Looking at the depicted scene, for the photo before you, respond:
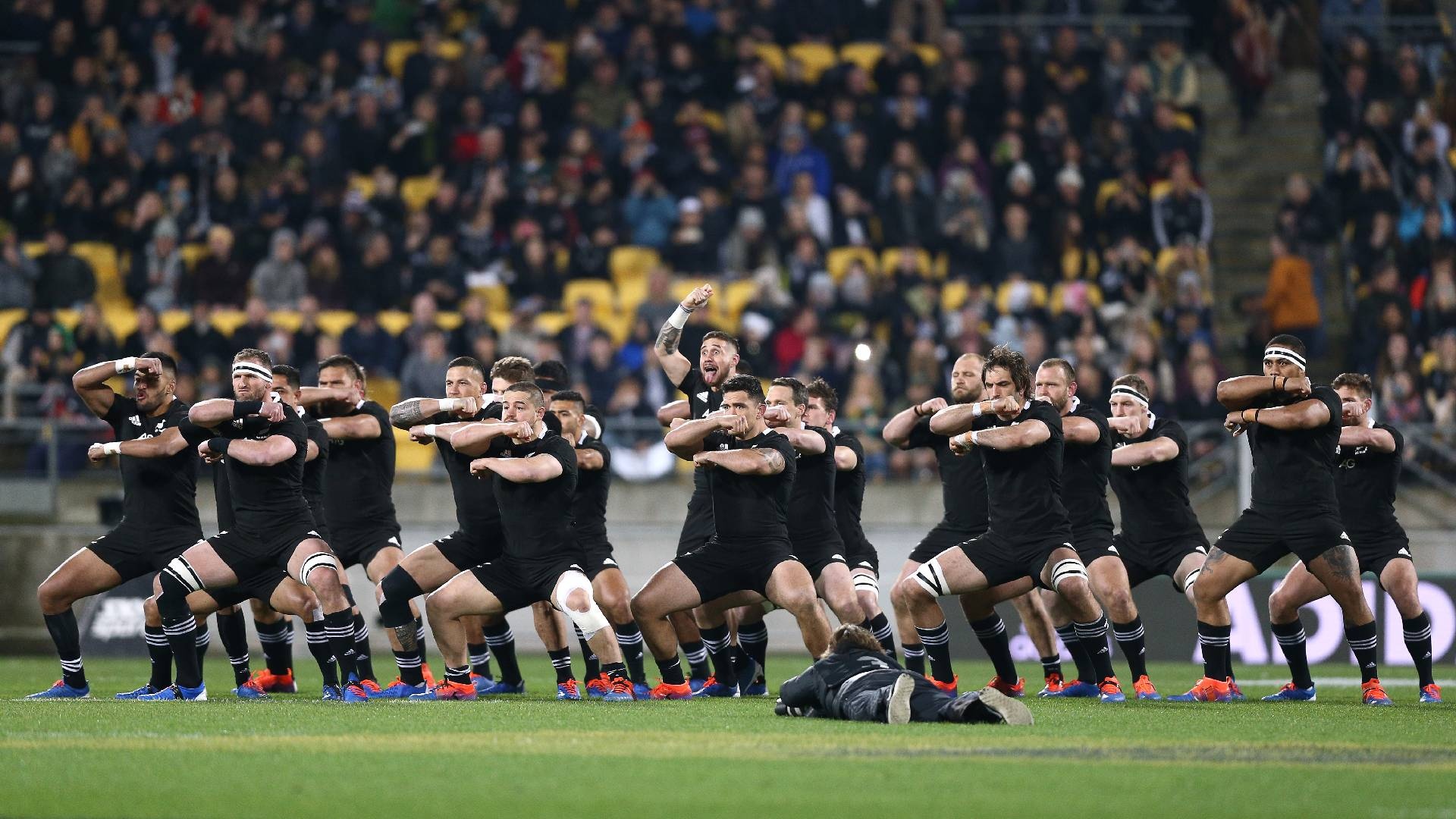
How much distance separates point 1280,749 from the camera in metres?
9.62

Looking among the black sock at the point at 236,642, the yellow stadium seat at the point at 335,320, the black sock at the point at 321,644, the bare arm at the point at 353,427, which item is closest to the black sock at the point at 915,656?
the black sock at the point at 321,644

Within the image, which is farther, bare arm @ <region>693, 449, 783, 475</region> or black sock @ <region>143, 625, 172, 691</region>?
black sock @ <region>143, 625, 172, 691</region>

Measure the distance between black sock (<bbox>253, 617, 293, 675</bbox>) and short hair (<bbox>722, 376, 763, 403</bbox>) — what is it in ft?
11.8

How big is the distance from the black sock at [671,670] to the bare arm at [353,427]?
8.70 ft

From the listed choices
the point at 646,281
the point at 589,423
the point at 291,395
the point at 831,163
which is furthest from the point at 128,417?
the point at 831,163

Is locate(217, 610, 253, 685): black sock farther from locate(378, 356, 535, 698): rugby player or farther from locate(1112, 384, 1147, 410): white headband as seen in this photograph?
locate(1112, 384, 1147, 410): white headband

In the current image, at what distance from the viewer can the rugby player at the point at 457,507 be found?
12.6 metres

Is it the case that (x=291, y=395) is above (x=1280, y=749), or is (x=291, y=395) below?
above

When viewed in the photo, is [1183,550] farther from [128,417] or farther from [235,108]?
[235,108]

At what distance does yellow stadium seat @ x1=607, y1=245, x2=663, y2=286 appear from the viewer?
22.6 m

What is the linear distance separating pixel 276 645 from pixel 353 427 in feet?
5.21

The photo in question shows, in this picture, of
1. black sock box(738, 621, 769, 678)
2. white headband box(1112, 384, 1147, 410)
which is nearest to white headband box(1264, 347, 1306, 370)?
white headband box(1112, 384, 1147, 410)

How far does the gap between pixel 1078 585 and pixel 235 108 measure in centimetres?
1382

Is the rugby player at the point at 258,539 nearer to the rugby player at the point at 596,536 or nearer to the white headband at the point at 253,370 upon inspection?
the white headband at the point at 253,370
